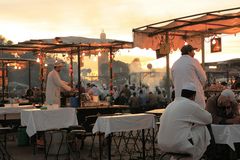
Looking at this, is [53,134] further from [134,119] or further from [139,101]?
[139,101]

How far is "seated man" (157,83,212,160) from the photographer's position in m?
4.97

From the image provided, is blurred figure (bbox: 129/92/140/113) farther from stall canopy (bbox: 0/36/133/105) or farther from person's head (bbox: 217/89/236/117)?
person's head (bbox: 217/89/236/117)


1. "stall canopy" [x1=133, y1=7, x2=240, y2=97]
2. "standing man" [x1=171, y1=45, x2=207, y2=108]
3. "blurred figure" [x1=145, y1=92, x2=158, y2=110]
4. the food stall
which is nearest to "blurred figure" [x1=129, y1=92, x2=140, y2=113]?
"blurred figure" [x1=145, y1=92, x2=158, y2=110]

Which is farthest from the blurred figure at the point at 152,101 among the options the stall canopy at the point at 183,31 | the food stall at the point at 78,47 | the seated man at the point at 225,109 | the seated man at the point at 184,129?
the seated man at the point at 184,129

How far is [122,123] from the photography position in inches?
301

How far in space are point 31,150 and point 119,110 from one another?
2.70 meters

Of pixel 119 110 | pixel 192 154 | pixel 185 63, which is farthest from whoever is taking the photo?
pixel 119 110

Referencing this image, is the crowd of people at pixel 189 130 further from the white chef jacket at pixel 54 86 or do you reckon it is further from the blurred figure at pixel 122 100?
the blurred figure at pixel 122 100

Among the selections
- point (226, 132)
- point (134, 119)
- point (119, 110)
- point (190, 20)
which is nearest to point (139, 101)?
point (119, 110)

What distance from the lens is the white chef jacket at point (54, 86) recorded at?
439 inches

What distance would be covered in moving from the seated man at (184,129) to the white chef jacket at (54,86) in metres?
6.28

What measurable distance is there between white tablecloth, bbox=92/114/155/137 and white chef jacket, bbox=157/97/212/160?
2.38 meters

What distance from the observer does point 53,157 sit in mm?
9625

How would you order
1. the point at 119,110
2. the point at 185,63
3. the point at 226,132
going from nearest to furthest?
the point at 226,132
the point at 185,63
the point at 119,110
